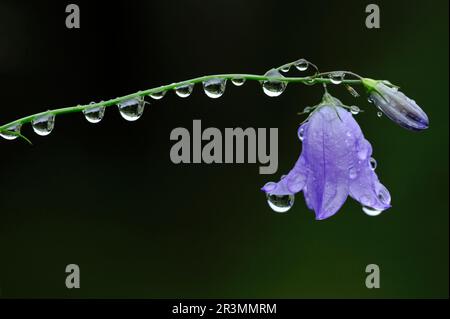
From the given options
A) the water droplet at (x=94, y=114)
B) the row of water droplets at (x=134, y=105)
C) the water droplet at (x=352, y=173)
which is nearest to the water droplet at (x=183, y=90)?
the row of water droplets at (x=134, y=105)

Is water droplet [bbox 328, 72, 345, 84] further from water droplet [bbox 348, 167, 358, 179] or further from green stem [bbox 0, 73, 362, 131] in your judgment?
water droplet [bbox 348, 167, 358, 179]

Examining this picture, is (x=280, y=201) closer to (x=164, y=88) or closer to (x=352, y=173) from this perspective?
(x=352, y=173)

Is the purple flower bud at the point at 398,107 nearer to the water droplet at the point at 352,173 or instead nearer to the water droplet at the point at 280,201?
the water droplet at the point at 352,173

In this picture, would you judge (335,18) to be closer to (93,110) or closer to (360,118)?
(360,118)

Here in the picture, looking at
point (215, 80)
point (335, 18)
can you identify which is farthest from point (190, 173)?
point (215, 80)

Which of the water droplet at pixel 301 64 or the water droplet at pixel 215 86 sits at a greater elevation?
the water droplet at pixel 301 64

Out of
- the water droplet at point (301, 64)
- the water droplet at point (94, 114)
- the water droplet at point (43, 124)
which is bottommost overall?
the water droplet at point (43, 124)

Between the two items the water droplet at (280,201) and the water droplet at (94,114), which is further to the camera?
the water droplet at (280,201)
